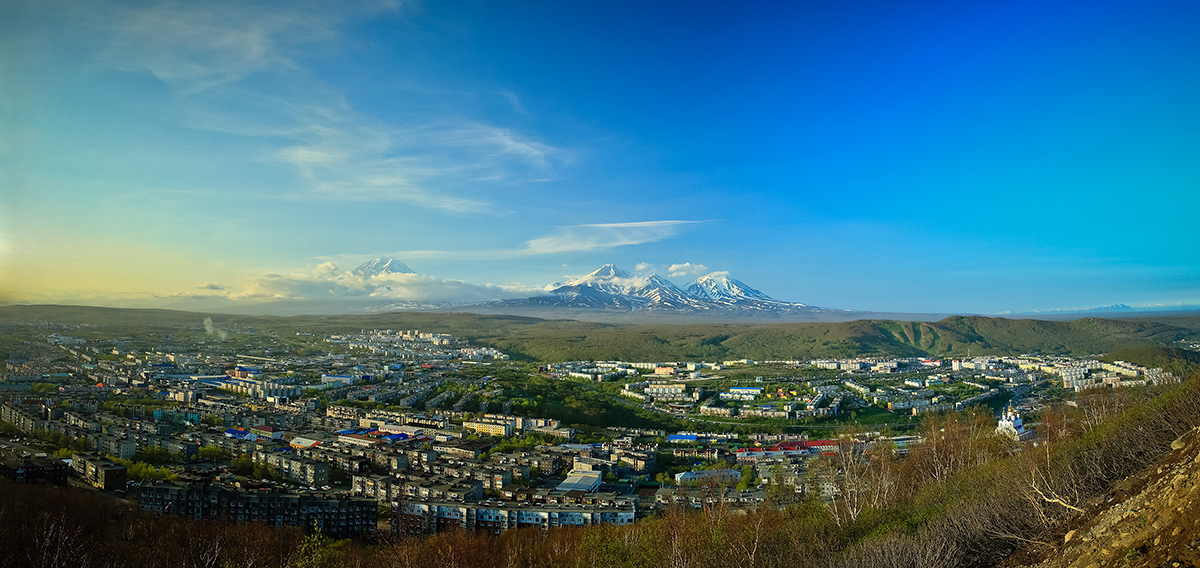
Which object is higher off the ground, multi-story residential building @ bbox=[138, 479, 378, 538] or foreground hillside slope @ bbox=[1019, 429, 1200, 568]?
foreground hillside slope @ bbox=[1019, 429, 1200, 568]

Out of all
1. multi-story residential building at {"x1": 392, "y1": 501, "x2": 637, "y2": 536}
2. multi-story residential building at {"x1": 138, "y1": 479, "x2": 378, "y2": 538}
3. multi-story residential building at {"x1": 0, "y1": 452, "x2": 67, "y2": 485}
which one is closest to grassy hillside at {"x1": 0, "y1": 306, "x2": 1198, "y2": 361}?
multi-story residential building at {"x1": 0, "y1": 452, "x2": 67, "y2": 485}

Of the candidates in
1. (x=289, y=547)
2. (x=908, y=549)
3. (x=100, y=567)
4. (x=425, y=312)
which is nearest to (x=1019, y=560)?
(x=908, y=549)

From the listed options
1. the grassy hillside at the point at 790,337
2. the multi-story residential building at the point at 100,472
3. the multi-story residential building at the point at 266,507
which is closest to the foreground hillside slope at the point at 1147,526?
the multi-story residential building at the point at 266,507

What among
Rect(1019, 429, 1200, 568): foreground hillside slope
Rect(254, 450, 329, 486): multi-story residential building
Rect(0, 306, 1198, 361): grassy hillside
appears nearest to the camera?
Rect(1019, 429, 1200, 568): foreground hillside slope

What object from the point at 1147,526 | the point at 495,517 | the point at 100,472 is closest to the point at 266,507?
the point at 100,472

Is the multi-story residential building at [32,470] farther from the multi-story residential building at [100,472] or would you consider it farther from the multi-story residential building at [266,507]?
the multi-story residential building at [266,507]

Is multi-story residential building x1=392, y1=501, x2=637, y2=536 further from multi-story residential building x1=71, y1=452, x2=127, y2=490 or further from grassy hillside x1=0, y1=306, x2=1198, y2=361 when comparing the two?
grassy hillside x1=0, y1=306, x2=1198, y2=361

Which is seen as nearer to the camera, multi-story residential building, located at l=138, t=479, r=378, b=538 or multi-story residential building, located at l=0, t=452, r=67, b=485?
multi-story residential building, located at l=138, t=479, r=378, b=538
